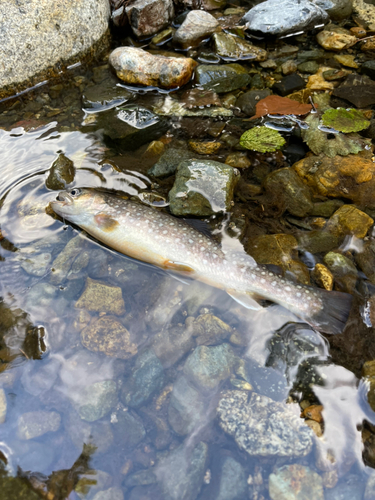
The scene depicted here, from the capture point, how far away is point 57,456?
9.64 feet

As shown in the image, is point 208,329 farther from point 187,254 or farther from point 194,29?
point 194,29

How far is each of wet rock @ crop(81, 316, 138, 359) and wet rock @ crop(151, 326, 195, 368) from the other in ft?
0.83

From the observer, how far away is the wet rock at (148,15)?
669cm

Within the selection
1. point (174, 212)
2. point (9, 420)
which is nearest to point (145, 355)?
point (9, 420)

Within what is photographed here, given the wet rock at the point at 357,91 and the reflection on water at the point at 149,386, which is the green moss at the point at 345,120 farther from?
the reflection on water at the point at 149,386

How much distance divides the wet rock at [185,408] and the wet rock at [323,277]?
1.85 metres

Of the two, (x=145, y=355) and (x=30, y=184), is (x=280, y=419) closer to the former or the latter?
(x=145, y=355)

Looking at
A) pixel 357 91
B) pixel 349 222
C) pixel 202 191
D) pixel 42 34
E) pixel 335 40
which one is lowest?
pixel 349 222

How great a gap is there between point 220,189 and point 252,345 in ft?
6.57

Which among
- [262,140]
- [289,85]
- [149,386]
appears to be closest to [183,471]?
[149,386]

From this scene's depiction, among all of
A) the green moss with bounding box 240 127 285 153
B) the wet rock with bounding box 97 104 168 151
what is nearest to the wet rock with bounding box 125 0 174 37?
the wet rock with bounding box 97 104 168 151

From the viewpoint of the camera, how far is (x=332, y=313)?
11.4 feet

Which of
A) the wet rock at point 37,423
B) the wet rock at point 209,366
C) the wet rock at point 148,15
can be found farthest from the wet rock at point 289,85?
the wet rock at point 37,423

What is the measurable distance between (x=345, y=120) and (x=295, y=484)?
16.2 ft
